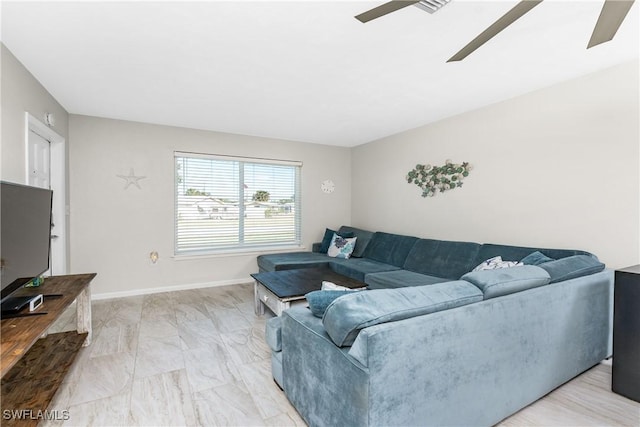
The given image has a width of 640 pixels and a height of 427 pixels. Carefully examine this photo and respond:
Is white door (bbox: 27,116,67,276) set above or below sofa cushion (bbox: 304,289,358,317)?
above

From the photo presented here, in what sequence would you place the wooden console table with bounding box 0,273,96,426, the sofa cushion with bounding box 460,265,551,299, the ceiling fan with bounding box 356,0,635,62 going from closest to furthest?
the ceiling fan with bounding box 356,0,635,62 → the wooden console table with bounding box 0,273,96,426 → the sofa cushion with bounding box 460,265,551,299

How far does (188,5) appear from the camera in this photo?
1733mm

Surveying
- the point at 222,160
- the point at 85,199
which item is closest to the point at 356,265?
the point at 222,160

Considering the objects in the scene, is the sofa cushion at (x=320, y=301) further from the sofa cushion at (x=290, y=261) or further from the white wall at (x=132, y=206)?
the white wall at (x=132, y=206)

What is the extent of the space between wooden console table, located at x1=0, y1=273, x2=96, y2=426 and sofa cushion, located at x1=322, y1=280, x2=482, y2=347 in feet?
4.41

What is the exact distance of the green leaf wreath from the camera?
147 inches

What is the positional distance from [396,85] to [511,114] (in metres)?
1.37

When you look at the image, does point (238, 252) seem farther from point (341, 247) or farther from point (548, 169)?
point (548, 169)

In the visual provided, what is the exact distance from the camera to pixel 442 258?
11.7ft

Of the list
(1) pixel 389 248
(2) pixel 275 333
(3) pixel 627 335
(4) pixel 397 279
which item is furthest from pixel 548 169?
(2) pixel 275 333

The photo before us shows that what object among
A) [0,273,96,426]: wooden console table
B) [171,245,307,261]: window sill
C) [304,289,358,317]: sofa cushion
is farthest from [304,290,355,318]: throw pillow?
[171,245,307,261]: window sill

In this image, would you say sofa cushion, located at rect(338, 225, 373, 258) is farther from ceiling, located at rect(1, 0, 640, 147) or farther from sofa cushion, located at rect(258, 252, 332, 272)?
ceiling, located at rect(1, 0, 640, 147)

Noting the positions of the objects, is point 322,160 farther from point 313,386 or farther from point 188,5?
point 313,386

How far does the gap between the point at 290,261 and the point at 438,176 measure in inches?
91.8
